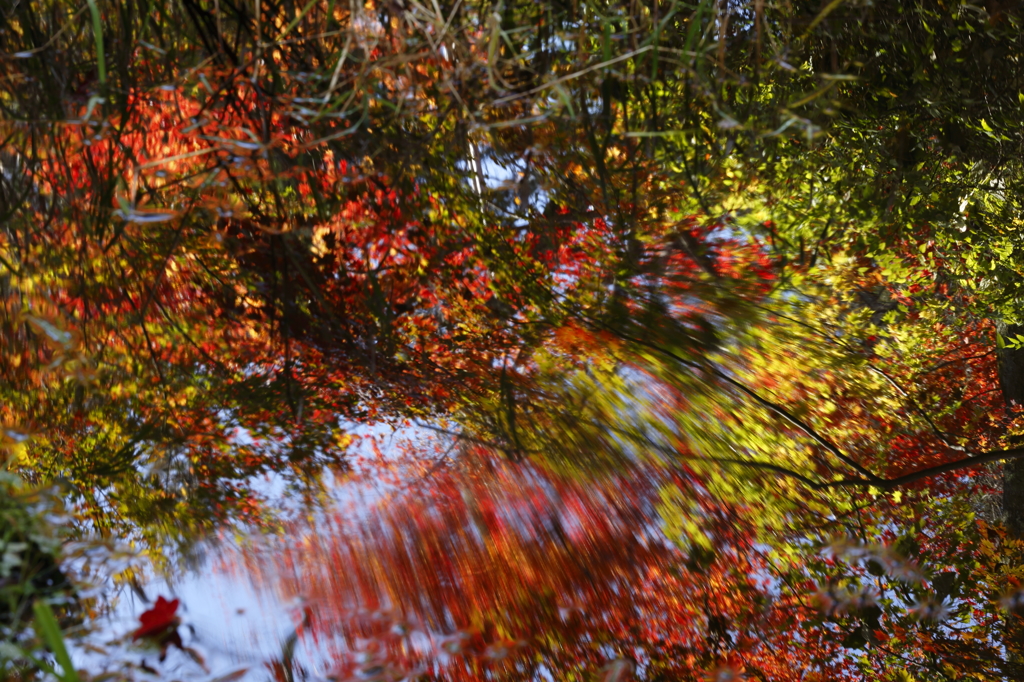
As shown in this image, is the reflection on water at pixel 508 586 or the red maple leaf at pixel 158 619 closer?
the red maple leaf at pixel 158 619

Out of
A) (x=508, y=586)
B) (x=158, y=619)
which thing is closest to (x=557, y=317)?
(x=508, y=586)

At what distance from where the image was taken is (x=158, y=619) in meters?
1.42

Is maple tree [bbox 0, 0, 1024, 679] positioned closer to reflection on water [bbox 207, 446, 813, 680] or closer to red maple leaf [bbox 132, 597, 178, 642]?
reflection on water [bbox 207, 446, 813, 680]

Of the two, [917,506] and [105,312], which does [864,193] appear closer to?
[917,506]

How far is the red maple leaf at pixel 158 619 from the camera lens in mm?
1339

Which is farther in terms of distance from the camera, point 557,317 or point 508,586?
point 557,317

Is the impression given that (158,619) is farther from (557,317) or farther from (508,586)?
(557,317)

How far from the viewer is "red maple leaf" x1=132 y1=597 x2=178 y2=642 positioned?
1339 mm

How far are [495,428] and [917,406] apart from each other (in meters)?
1.72

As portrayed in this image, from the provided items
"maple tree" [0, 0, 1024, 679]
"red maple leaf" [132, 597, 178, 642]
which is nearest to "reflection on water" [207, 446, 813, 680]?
"maple tree" [0, 0, 1024, 679]

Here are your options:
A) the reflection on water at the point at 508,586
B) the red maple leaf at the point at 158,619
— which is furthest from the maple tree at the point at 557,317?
the red maple leaf at the point at 158,619

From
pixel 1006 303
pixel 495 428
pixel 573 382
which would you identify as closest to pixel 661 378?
pixel 573 382

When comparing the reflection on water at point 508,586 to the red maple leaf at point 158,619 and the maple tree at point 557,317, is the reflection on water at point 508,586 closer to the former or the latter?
the maple tree at point 557,317

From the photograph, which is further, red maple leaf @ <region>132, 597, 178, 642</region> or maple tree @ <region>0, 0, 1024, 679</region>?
maple tree @ <region>0, 0, 1024, 679</region>
